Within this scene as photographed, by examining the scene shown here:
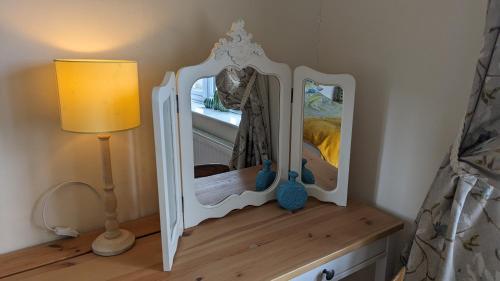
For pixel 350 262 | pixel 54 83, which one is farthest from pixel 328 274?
pixel 54 83

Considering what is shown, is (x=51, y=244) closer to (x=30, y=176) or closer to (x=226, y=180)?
(x=30, y=176)

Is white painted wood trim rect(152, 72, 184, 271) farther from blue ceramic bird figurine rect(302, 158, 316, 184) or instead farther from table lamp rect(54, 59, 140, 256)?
blue ceramic bird figurine rect(302, 158, 316, 184)

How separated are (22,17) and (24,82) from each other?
179 mm

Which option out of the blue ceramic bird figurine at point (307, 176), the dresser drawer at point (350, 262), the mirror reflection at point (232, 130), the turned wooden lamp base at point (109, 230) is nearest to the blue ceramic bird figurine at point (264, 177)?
the mirror reflection at point (232, 130)

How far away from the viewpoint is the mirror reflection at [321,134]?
1.29m

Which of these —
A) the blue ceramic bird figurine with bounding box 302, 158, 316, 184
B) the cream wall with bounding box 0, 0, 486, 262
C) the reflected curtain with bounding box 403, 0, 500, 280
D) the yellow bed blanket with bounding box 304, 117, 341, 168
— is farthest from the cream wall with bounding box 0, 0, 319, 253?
the reflected curtain with bounding box 403, 0, 500, 280

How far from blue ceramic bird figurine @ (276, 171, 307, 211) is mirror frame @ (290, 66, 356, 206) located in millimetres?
90

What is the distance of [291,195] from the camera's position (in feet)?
4.28

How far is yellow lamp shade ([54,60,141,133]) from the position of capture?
2.97 feet

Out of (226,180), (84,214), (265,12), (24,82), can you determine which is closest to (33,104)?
(24,82)

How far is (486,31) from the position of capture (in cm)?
90

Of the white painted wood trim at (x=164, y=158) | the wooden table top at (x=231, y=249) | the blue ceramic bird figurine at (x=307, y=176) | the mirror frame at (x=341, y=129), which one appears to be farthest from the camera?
the blue ceramic bird figurine at (x=307, y=176)

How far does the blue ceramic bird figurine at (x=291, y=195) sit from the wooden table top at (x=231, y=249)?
30 mm

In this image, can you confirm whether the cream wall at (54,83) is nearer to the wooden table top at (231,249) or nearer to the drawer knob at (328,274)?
the wooden table top at (231,249)
